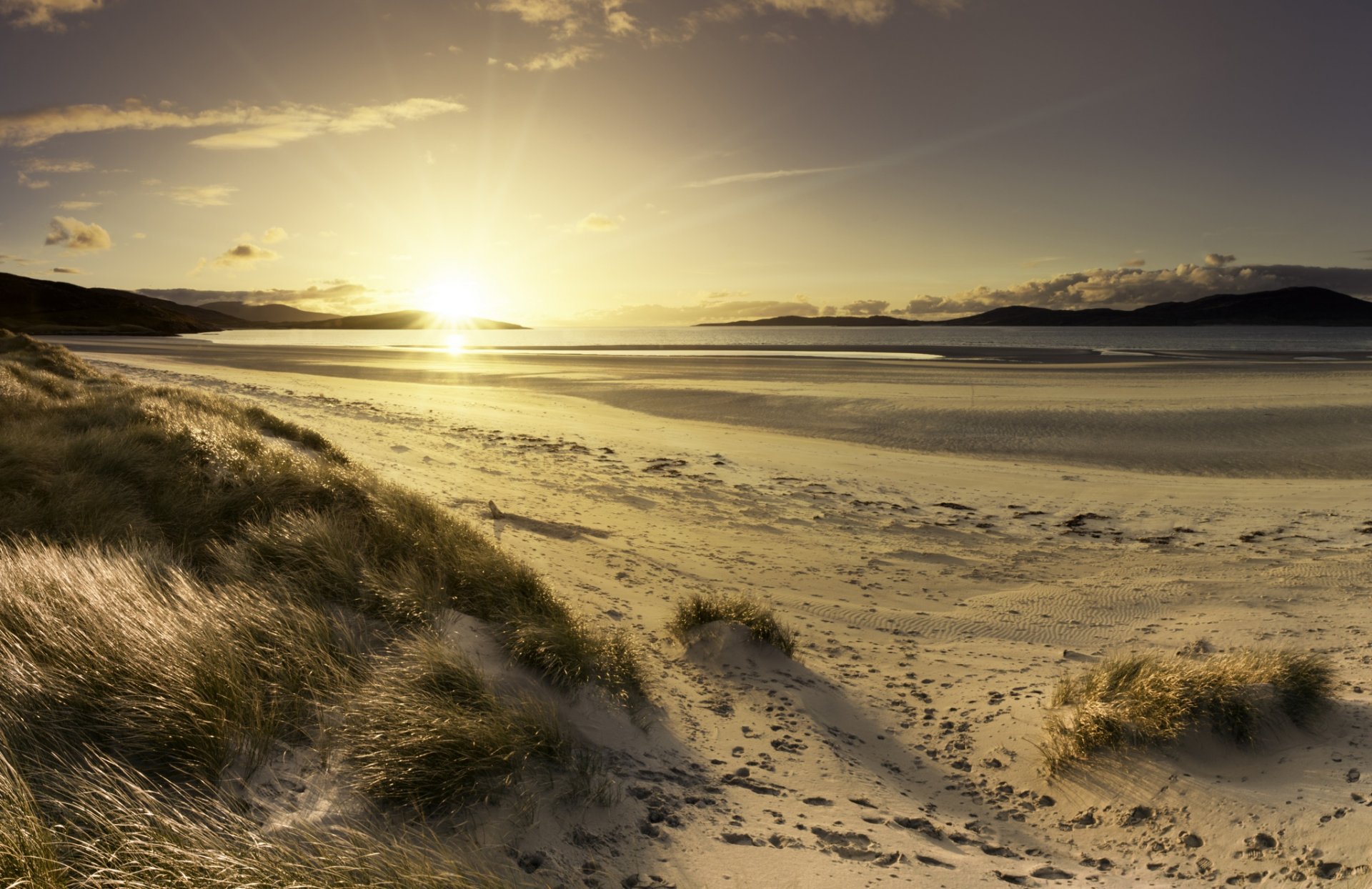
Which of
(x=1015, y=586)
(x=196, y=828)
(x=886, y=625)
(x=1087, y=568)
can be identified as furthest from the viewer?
(x=1087, y=568)

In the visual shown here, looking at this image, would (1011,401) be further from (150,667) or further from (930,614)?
(150,667)

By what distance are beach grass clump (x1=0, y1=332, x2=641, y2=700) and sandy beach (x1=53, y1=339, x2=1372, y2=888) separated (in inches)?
35.1

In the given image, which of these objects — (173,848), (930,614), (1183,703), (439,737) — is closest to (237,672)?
(439,737)

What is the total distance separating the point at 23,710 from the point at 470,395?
26009 millimetres

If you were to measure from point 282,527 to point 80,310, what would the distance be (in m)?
183

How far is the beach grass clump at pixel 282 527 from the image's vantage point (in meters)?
4.65

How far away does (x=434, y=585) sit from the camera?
16.6 feet

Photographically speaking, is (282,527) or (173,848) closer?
(173,848)

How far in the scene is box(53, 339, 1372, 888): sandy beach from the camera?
321 cm

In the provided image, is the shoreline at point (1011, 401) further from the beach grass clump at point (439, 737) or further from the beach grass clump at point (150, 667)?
the beach grass clump at point (150, 667)

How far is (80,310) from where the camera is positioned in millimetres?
141250

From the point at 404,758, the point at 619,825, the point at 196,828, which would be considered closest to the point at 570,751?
the point at 619,825

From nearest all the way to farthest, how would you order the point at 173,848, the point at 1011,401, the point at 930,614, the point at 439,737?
the point at 173,848
the point at 439,737
the point at 930,614
the point at 1011,401

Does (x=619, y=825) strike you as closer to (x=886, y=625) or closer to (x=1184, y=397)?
(x=886, y=625)
